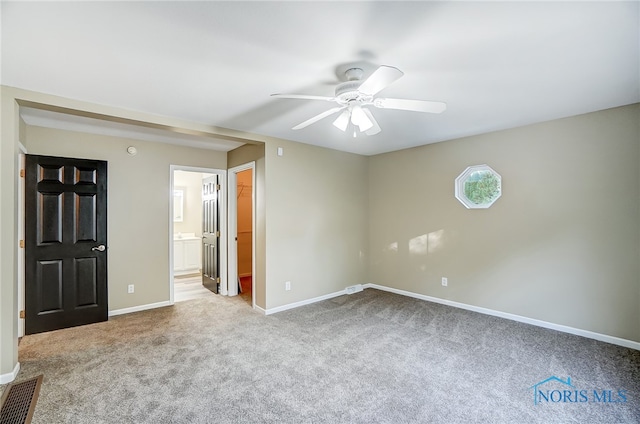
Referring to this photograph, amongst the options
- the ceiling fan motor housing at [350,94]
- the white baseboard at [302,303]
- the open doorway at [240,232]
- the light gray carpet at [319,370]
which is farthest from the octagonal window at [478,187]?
the open doorway at [240,232]

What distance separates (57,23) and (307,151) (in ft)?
10.3

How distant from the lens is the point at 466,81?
2418mm

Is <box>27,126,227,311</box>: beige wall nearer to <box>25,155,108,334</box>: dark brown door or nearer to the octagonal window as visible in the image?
<box>25,155,108,334</box>: dark brown door

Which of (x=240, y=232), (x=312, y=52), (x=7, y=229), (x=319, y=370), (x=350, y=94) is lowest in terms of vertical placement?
(x=319, y=370)

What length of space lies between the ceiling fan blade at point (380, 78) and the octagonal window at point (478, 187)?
2.69 metres

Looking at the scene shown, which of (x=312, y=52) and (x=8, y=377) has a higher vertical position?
(x=312, y=52)

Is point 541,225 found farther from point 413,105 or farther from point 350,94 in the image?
point 350,94

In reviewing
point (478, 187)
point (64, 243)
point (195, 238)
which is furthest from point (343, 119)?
point (195, 238)

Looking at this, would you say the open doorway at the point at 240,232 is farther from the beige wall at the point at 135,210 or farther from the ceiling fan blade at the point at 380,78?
the ceiling fan blade at the point at 380,78

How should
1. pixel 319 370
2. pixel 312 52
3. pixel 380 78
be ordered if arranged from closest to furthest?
pixel 380 78
pixel 312 52
pixel 319 370

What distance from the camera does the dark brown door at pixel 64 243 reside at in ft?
10.9

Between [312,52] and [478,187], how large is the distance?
10.3 ft

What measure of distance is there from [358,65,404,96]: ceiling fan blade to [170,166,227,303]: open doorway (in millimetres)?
3582

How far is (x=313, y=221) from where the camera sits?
4.61 meters
